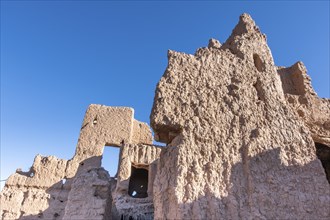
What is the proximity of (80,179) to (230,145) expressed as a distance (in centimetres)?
662

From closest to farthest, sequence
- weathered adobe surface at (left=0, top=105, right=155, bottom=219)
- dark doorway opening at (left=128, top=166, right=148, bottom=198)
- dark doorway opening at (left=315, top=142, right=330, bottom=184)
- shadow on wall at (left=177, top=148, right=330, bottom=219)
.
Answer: shadow on wall at (left=177, top=148, right=330, bottom=219), dark doorway opening at (left=315, top=142, right=330, bottom=184), weathered adobe surface at (left=0, top=105, right=155, bottom=219), dark doorway opening at (left=128, top=166, right=148, bottom=198)

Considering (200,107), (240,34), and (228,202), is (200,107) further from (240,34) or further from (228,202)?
(240,34)

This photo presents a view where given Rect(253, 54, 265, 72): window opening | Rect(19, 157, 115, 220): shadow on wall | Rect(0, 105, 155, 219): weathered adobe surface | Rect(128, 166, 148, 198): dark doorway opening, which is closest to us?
Rect(253, 54, 265, 72): window opening

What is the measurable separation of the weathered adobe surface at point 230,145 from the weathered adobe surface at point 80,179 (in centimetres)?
572

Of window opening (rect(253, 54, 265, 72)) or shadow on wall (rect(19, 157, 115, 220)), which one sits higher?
window opening (rect(253, 54, 265, 72))

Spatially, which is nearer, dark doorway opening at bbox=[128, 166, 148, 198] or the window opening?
the window opening

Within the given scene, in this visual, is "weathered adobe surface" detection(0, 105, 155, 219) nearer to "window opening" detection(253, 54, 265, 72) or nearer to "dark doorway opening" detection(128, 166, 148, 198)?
"dark doorway opening" detection(128, 166, 148, 198)

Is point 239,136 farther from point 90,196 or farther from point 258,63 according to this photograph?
point 90,196

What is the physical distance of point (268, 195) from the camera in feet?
9.08

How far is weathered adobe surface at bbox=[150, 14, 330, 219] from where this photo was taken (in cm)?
267

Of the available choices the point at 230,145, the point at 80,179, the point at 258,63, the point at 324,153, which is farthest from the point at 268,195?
the point at 80,179

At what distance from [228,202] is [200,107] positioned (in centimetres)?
111

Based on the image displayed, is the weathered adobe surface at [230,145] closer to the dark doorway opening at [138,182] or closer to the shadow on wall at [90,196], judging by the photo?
the shadow on wall at [90,196]

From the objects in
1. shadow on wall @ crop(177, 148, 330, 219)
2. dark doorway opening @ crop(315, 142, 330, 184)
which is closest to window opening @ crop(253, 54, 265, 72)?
shadow on wall @ crop(177, 148, 330, 219)
